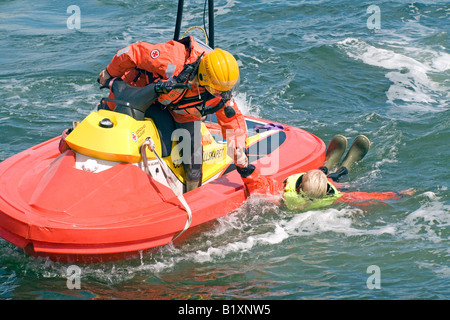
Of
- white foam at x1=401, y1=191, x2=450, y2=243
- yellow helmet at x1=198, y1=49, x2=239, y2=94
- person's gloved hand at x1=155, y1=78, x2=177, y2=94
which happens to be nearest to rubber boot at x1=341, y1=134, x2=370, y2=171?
white foam at x1=401, y1=191, x2=450, y2=243

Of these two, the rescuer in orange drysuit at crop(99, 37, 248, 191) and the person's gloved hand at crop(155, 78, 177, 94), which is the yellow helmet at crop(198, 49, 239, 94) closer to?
the rescuer in orange drysuit at crop(99, 37, 248, 191)

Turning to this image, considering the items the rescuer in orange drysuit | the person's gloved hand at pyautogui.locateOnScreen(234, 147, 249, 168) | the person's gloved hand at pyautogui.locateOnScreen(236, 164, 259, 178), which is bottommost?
the person's gloved hand at pyautogui.locateOnScreen(236, 164, 259, 178)

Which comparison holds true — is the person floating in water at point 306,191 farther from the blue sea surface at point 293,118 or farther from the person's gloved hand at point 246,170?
the blue sea surface at point 293,118

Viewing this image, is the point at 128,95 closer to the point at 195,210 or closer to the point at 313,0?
the point at 195,210

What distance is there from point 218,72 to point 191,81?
0.36 m

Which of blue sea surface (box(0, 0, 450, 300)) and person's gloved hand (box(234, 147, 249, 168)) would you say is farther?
person's gloved hand (box(234, 147, 249, 168))

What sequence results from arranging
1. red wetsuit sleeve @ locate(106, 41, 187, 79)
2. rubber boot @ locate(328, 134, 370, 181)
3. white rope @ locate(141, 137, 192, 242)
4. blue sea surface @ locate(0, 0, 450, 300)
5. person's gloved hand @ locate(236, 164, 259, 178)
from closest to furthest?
blue sea surface @ locate(0, 0, 450, 300), white rope @ locate(141, 137, 192, 242), red wetsuit sleeve @ locate(106, 41, 187, 79), person's gloved hand @ locate(236, 164, 259, 178), rubber boot @ locate(328, 134, 370, 181)

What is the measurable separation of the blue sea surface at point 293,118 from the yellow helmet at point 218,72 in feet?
4.53

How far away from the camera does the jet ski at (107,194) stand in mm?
5059

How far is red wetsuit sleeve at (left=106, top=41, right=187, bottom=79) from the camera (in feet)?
18.6

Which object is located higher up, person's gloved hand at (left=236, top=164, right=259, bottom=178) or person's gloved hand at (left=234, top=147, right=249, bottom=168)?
person's gloved hand at (left=234, top=147, right=249, bottom=168)

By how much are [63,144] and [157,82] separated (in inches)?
46.0

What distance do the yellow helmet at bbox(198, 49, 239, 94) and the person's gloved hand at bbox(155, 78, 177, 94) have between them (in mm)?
285
